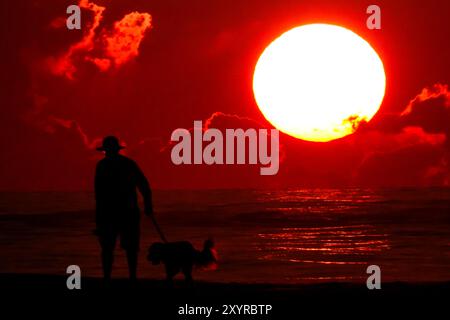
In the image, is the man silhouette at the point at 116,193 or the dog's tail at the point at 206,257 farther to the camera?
the dog's tail at the point at 206,257

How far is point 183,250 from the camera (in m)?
11.9

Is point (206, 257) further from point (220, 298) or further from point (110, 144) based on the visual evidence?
point (110, 144)

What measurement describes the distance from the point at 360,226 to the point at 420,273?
101ft

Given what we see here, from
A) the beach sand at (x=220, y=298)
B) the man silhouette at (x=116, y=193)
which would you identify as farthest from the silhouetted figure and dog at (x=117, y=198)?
the beach sand at (x=220, y=298)

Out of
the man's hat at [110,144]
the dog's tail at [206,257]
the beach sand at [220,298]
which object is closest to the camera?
the beach sand at [220,298]

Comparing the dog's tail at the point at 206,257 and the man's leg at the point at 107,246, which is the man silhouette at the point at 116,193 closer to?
the man's leg at the point at 107,246

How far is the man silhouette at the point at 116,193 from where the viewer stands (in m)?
11.6

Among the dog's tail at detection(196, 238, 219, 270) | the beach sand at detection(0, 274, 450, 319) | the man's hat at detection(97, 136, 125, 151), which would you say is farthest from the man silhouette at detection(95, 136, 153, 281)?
the dog's tail at detection(196, 238, 219, 270)

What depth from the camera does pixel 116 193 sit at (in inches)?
459

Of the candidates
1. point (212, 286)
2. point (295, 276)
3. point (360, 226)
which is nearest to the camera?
point (212, 286)

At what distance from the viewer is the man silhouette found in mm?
11594

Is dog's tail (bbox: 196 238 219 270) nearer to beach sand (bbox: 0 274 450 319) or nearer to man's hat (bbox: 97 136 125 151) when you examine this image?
beach sand (bbox: 0 274 450 319)
